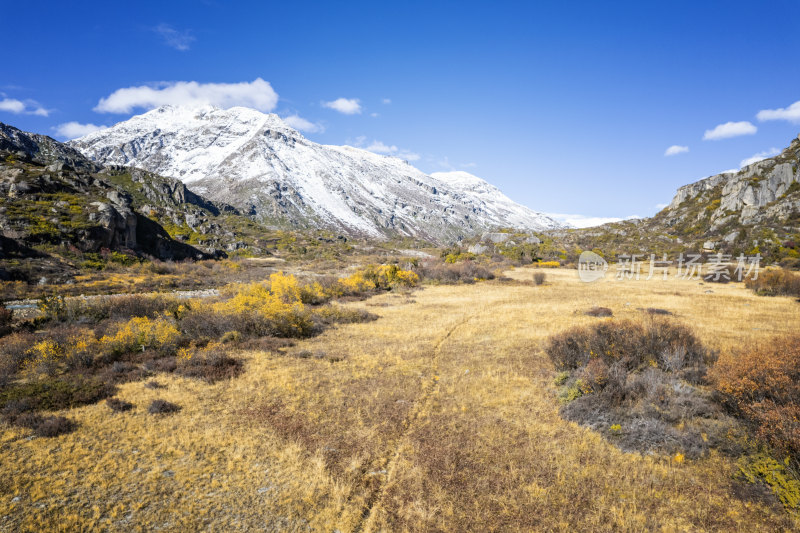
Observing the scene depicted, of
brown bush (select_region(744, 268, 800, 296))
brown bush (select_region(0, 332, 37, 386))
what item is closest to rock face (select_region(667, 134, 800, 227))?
brown bush (select_region(744, 268, 800, 296))

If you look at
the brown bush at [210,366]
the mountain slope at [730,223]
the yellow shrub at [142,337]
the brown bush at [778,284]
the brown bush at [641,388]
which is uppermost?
the mountain slope at [730,223]

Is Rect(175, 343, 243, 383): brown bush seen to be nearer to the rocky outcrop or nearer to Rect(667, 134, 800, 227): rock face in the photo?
the rocky outcrop

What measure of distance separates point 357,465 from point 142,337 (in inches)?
481

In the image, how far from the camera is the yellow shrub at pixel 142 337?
13422 mm

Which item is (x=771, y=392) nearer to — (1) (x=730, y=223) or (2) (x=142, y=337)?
(2) (x=142, y=337)

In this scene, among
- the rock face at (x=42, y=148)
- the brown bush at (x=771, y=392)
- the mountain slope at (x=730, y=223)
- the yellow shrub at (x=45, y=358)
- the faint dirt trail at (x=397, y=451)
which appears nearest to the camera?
the faint dirt trail at (x=397, y=451)

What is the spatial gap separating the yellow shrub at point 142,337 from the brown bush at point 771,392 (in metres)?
18.4

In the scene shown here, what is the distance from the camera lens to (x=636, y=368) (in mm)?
10891

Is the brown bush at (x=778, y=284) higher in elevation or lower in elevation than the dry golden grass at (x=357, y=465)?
higher

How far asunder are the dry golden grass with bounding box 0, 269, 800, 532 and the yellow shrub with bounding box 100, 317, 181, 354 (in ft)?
11.0

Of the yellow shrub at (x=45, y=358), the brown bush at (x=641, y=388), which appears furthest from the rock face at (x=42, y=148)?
the brown bush at (x=641, y=388)

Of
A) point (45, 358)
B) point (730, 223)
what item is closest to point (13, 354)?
point (45, 358)

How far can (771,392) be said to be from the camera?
23.3ft

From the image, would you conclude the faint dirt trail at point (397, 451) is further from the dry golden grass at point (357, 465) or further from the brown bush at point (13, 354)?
the brown bush at point (13, 354)
